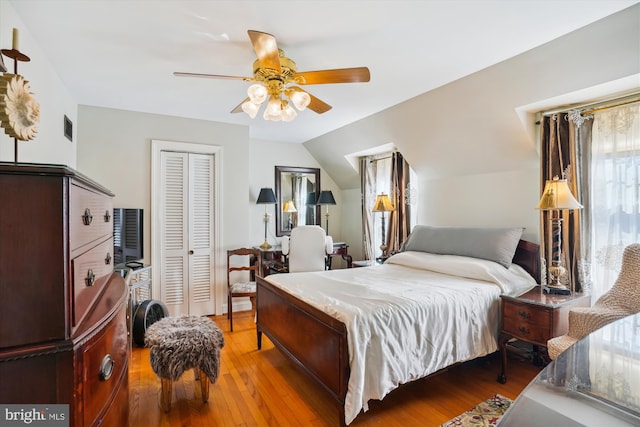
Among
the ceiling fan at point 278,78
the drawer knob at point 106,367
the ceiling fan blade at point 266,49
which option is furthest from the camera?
the ceiling fan at point 278,78

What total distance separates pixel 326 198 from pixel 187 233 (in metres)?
2.26

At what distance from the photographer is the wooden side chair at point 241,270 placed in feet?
12.1

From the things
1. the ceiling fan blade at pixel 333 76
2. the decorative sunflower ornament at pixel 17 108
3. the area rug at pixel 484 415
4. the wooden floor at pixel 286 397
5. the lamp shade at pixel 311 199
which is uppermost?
the ceiling fan blade at pixel 333 76

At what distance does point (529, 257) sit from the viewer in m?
2.98

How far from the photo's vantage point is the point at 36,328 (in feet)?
2.48

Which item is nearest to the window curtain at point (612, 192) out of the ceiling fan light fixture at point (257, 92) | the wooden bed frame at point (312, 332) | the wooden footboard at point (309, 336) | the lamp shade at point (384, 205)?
the wooden bed frame at point (312, 332)

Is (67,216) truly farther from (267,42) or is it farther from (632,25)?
(632,25)

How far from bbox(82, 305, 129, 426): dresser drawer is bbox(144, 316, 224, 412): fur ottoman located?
0.92m

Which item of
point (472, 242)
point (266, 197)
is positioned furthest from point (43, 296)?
point (266, 197)

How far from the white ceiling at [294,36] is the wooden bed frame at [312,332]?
1.82 meters

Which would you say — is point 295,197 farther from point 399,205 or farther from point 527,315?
point 527,315

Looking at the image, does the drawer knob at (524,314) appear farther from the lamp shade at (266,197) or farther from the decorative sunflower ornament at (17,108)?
the lamp shade at (266,197)

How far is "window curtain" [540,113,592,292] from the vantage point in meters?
2.65

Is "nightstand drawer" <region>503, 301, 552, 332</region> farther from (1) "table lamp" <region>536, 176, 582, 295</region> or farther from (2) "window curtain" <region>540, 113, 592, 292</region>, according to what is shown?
(2) "window curtain" <region>540, 113, 592, 292</region>
